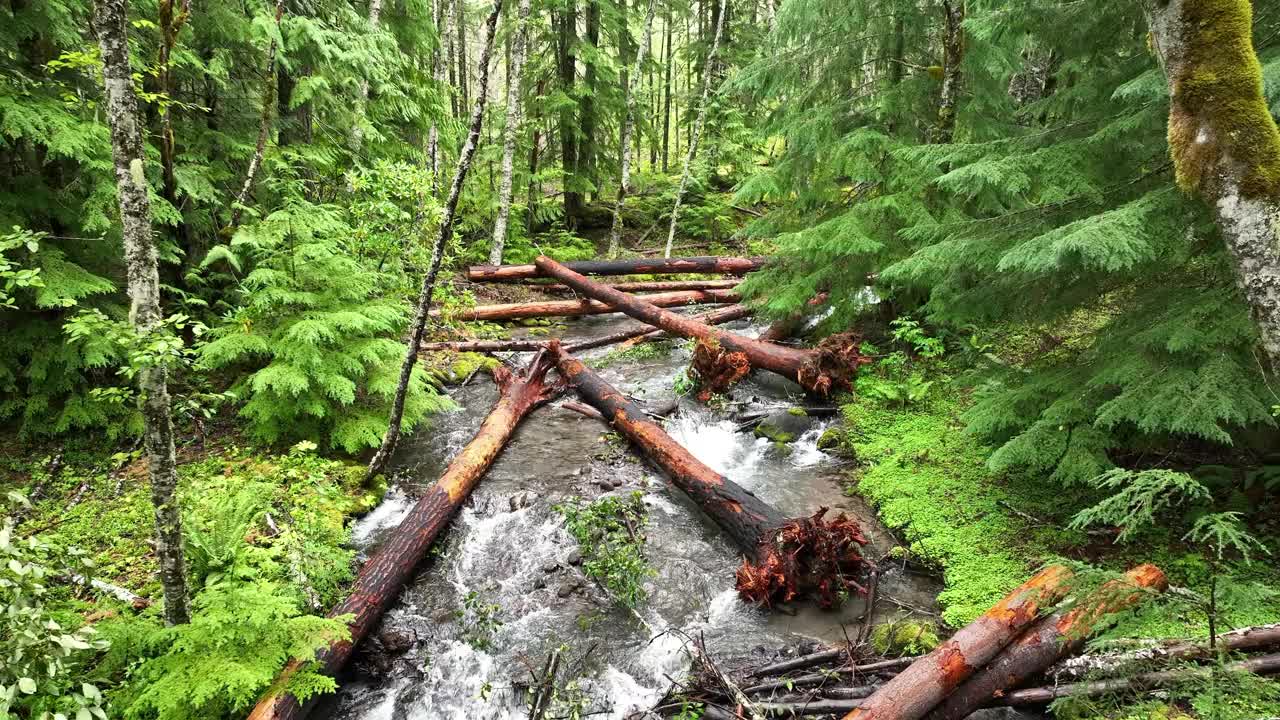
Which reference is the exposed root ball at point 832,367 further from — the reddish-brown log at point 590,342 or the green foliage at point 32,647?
the green foliage at point 32,647

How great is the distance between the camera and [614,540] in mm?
Result: 6562

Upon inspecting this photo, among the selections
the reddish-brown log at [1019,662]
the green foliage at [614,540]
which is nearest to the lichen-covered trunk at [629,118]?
the green foliage at [614,540]

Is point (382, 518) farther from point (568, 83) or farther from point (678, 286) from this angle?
point (568, 83)

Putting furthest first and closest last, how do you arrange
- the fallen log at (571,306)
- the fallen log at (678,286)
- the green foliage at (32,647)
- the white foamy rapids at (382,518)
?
the fallen log at (678,286) → the fallen log at (571,306) → the white foamy rapids at (382,518) → the green foliage at (32,647)

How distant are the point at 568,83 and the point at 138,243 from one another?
17.7 meters

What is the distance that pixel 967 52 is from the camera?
28.7 feet

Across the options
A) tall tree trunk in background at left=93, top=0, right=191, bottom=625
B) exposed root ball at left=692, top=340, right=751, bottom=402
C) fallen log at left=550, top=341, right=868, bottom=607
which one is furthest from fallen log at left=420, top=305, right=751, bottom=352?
tall tree trunk in background at left=93, top=0, right=191, bottom=625

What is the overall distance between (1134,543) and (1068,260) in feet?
8.84

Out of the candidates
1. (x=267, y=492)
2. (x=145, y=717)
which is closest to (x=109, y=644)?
(x=145, y=717)

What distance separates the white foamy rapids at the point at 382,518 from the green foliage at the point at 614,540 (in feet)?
6.43

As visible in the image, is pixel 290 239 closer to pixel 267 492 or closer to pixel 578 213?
pixel 267 492

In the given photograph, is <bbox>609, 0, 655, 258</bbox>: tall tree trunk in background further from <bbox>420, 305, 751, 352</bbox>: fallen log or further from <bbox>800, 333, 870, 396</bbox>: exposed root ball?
<bbox>800, 333, 870, 396</bbox>: exposed root ball

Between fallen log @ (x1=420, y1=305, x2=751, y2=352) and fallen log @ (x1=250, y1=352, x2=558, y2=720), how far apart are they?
2730 mm

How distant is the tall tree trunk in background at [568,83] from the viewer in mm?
18578
